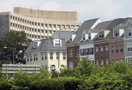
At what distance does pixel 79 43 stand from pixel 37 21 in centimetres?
8108

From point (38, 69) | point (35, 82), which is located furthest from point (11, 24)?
point (35, 82)

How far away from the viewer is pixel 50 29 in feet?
589

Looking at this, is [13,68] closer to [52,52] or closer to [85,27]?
[85,27]

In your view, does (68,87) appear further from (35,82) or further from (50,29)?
(50,29)

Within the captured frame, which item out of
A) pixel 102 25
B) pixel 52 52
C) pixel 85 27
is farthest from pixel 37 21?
pixel 102 25

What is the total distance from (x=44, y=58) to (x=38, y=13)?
74557mm

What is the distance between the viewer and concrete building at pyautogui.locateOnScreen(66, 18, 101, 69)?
94375 mm

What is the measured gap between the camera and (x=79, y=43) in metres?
95.6

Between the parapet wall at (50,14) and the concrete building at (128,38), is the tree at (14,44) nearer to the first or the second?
the concrete building at (128,38)

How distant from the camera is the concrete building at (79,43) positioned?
9438 cm

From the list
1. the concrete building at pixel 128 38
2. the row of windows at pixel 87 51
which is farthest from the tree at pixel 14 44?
the concrete building at pixel 128 38

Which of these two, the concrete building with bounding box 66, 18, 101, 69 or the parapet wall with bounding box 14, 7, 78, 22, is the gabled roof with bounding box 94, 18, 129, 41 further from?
the parapet wall with bounding box 14, 7, 78, 22

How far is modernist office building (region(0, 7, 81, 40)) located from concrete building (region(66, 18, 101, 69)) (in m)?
59.9

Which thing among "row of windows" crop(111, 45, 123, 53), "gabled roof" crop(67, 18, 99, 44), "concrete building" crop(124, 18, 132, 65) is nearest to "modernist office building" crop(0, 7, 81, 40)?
"gabled roof" crop(67, 18, 99, 44)
